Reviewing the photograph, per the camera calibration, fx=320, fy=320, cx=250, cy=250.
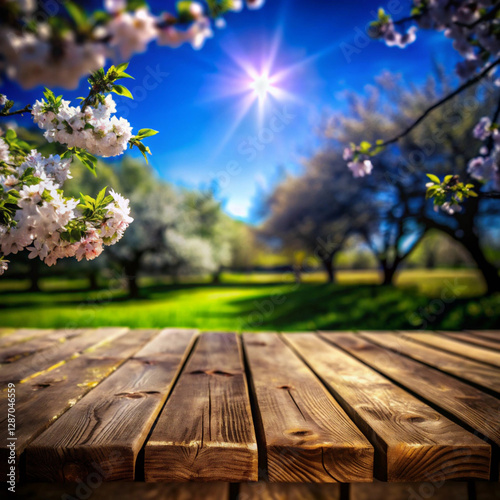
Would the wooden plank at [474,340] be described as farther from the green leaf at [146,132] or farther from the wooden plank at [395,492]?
the green leaf at [146,132]

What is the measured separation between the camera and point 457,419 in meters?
1.17

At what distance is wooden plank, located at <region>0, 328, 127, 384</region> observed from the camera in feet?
5.25

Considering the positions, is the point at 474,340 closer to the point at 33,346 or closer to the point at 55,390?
the point at 55,390

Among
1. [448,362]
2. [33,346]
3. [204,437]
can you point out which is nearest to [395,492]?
[448,362]

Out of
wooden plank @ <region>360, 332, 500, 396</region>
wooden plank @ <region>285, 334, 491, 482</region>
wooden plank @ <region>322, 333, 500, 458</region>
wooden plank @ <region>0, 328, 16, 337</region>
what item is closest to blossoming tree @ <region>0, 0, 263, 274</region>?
wooden plank @ <region>285, 334, 491, 482</region>

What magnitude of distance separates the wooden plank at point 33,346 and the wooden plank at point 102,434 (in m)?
0.84

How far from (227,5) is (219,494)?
1893mm

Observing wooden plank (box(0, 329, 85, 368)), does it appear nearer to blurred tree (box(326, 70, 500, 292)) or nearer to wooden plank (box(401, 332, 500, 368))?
wooden plank (box(401, 332, 500, 368))

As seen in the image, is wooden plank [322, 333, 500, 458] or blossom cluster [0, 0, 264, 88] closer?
blossom cluster [0, 0, 264, 88]

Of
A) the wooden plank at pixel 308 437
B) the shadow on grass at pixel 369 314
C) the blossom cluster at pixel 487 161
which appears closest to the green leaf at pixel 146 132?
the wooden plank at pixel 308 437

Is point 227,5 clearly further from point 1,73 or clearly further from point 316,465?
point 316,465

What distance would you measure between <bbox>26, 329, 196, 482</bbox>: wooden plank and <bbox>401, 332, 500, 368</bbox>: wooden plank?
6.06 feet

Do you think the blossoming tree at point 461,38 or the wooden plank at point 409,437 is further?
the blossoming tree at point 461,38

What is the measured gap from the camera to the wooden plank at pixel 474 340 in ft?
7.64
